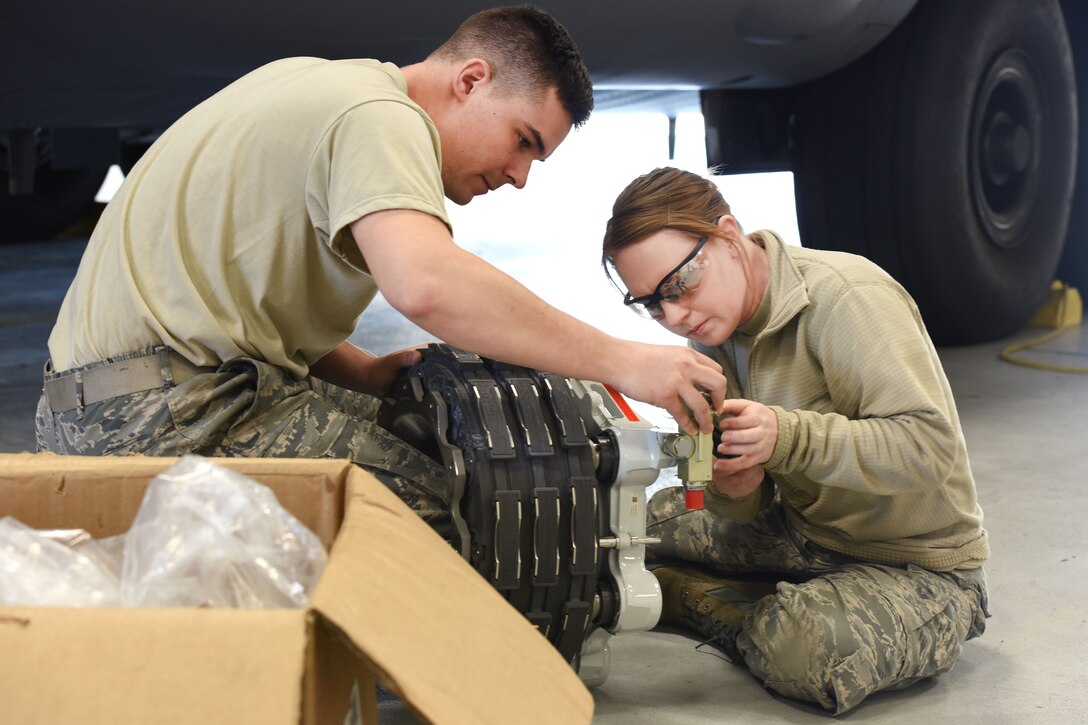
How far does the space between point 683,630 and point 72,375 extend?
1008 millimetres

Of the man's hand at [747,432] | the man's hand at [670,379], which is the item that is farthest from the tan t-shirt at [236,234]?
the man's hand at [747,432]

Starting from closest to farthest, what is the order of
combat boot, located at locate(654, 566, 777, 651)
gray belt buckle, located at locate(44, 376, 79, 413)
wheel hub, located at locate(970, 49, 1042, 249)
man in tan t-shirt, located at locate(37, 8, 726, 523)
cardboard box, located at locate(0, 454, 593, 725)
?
cardboard box, located at locate(0, 454, 593, 725) < man in tan t-shirt, located at locate(37, 8, 726, 523) < gray belt buckle, located at locate(44, 376, 79, 413) < combat boot, located at locate(654, 566, 777, 651) < wheel hub, located at locate(970, 49, 1042, 249)

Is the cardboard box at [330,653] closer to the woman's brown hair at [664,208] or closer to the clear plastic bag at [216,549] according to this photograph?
the clear plastic bag at [216,549]

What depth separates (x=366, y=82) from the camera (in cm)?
150

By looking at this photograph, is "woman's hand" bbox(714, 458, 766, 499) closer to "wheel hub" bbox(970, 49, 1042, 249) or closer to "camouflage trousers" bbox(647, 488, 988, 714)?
"camouflage trousers" bbox(647, 488, 988, 714)

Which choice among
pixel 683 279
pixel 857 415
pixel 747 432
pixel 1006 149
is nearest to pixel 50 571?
pixel 747 432

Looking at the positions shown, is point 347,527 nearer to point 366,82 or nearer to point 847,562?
point 366,82

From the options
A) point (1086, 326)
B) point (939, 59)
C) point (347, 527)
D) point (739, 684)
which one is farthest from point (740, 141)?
point (347, 527)

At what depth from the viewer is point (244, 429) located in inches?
62.1

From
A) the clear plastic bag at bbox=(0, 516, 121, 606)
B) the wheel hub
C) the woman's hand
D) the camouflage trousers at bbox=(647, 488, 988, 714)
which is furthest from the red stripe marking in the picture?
the wheel hub

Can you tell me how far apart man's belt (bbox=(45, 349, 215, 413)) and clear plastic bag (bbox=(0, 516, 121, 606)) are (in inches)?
22.1

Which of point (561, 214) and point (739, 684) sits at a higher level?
point (739, 684)

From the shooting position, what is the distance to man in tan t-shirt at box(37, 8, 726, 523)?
136cm

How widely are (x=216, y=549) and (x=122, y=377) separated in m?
0.76
